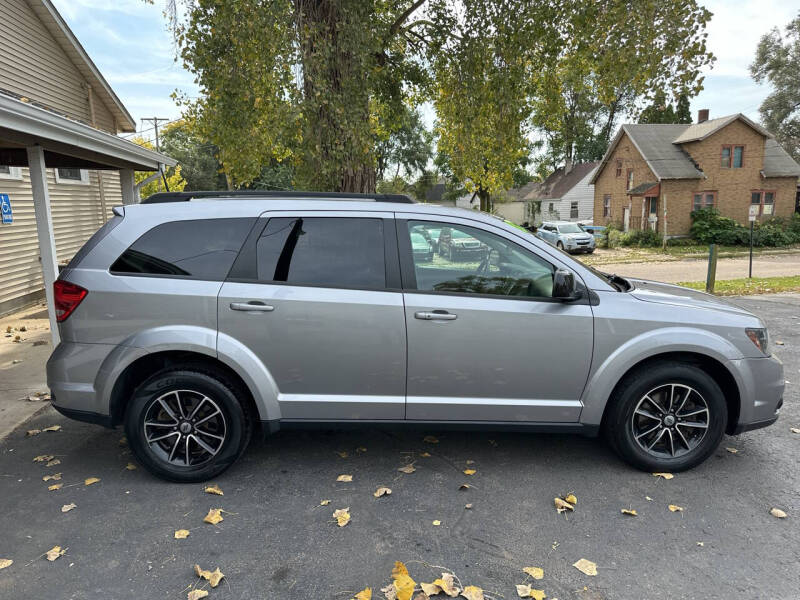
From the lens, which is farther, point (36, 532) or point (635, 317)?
point (635, 317)

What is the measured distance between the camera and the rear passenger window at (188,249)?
346 centimetres

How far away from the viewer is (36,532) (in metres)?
3.01

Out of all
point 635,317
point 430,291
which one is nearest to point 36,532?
point 430,291

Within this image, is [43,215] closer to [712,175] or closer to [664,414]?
[664,414]

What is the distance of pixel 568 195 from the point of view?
46.8 meters

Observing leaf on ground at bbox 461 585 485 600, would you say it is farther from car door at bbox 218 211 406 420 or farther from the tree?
the tree

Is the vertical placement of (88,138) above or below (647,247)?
above

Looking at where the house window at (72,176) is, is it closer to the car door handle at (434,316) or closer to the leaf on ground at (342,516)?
the car door handle at (434,316)

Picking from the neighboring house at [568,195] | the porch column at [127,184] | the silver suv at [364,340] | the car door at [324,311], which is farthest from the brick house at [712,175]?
the car door at [324,311]

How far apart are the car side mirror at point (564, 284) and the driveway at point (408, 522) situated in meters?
1.28

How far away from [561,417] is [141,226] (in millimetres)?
3127

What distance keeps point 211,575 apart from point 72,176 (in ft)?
43.9

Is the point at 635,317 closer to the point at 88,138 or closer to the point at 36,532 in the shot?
the point at 36,532

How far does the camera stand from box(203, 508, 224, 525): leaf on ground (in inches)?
121
